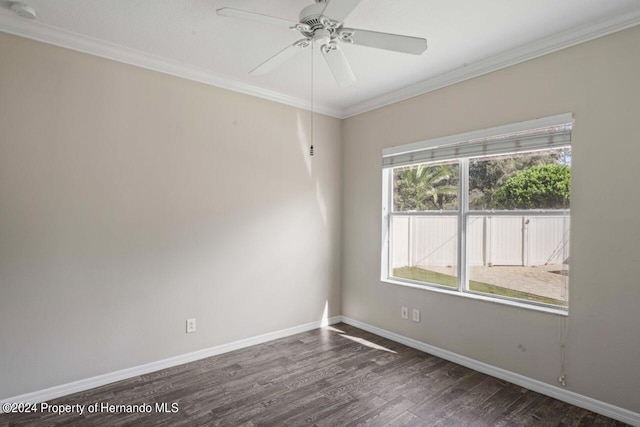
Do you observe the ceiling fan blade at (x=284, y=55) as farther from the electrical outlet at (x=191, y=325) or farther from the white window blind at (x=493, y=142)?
the electrical outlet at (x=191, y=325)

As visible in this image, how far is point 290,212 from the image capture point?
3969 mm

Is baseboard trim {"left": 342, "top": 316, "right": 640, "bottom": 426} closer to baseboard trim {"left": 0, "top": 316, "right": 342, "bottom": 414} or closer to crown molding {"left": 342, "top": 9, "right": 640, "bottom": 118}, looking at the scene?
baseboard trim {"left": 0, "top": 316, "right": 342, "bottom": 414}

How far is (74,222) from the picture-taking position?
8.75 ft

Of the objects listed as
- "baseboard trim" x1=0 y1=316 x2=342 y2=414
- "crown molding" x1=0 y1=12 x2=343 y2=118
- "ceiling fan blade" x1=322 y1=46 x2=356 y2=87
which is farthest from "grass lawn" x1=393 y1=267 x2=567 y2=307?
"crown molding" x1=0 y1=12 x2=343 y2=118

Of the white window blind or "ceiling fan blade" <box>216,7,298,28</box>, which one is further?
the white window blind

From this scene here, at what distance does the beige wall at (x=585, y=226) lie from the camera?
91.0 inches

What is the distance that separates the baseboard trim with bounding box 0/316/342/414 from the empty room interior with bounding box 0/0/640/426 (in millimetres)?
20

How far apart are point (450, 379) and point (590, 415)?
3.01 feet

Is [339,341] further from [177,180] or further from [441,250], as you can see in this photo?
[177,180]

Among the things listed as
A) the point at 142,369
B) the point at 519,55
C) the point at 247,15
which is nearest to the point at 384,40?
the point at 247,15

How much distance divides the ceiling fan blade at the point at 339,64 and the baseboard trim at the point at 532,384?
2.60m

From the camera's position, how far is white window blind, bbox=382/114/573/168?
2635 mm

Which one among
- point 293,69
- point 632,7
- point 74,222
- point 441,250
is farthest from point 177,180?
point 632,7

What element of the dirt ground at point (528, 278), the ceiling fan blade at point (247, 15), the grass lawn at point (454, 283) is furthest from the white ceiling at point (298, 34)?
the grass lawn at point (454, 283)
